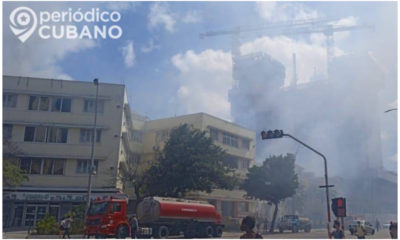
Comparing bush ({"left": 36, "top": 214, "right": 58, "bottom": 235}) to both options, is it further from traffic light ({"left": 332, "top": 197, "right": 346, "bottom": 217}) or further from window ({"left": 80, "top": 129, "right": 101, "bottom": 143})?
traffic light ({"left": 332, "top": 197, "right": 346, "bottom": 217})

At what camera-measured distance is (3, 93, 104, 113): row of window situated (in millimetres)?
33750

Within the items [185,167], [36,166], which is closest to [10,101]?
[36,166]

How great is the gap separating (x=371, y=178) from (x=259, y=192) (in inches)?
720

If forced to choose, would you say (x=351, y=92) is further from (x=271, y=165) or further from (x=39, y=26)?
(x=39, y=26)

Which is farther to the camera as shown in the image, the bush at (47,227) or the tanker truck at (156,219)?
the bush at (47,227)

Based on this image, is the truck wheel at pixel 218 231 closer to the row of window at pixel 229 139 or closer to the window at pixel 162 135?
the window at pixel 162 135

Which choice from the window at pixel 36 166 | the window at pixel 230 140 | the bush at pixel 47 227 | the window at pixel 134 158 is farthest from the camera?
the window at pixel 230 140

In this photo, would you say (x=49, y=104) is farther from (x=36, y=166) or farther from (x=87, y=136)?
(x=36, y=166)

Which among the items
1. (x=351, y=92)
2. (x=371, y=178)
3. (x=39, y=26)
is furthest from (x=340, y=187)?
(x=39, y=26)

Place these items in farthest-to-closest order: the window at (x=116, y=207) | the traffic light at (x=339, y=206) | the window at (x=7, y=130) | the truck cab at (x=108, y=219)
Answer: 1. the window at (x=7, y=130)
2. the window at (x=116, y=207)
3. the truck cab at (x=108, y=219)
4. the traffic light at (x=339, y=206)

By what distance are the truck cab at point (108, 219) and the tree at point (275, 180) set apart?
19101 millimetres

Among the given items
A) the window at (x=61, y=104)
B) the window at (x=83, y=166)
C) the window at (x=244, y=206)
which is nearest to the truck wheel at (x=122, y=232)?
the window at (x=83, y=166)

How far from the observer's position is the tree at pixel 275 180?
127 ft

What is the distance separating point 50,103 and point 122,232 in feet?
53.2
